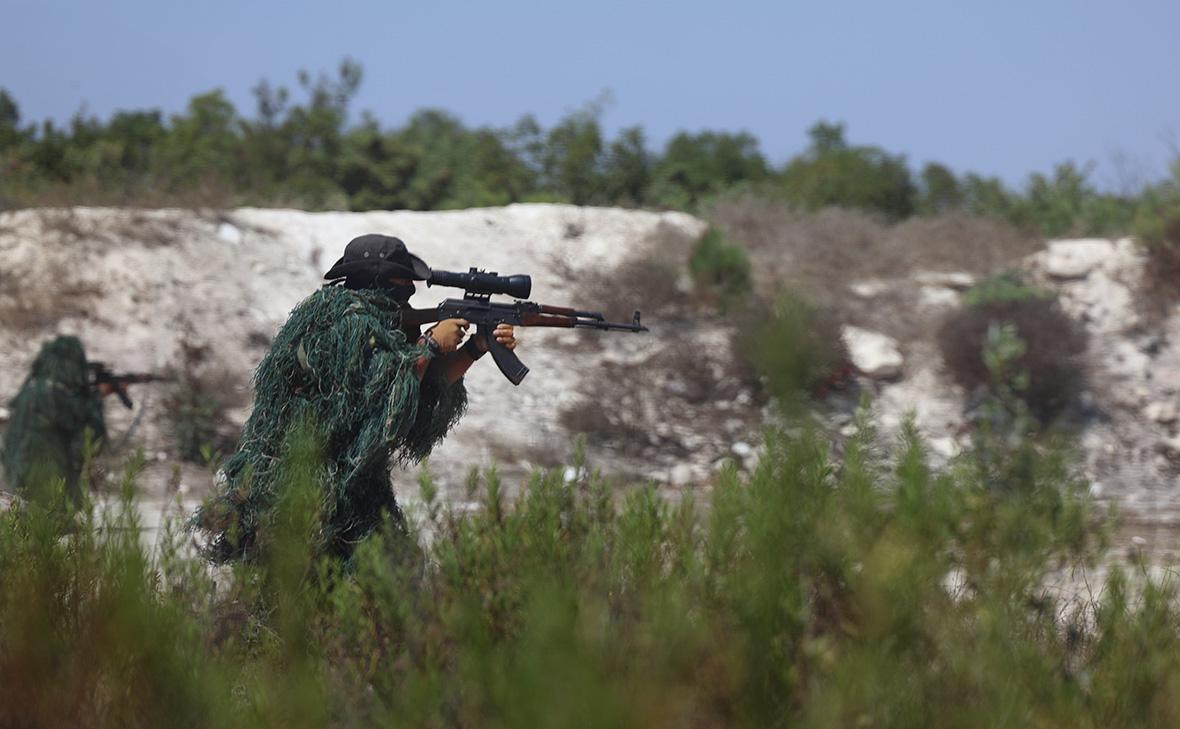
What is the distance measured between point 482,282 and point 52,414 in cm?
516

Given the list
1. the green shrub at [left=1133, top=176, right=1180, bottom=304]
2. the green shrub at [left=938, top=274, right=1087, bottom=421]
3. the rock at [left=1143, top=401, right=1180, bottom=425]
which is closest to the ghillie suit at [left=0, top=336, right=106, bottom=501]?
the green shrub at [left=938, top=274, right=1087, bottom=421]

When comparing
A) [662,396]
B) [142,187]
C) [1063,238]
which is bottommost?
[662,396]

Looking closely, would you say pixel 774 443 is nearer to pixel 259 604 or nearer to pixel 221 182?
pixel 259 604

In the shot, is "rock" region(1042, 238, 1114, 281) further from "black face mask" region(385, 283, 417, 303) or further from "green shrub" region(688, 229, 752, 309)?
"black face mask" region(385, 283, 417, 303)

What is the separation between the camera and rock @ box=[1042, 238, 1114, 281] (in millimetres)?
16797

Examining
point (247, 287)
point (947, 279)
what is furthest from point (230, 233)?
point (947, 279)

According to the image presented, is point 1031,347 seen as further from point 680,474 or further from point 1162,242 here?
point 680,474

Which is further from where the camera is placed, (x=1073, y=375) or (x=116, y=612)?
(x=1073, y=375)

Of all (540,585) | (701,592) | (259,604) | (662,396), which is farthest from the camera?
(662,396)

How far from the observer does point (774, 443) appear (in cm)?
228

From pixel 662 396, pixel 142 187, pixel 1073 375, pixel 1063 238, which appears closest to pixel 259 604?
pixel 662 396

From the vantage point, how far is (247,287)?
1511 centimetres

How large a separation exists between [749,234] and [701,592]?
1664 centimetres

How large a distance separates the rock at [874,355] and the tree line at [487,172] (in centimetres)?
512
